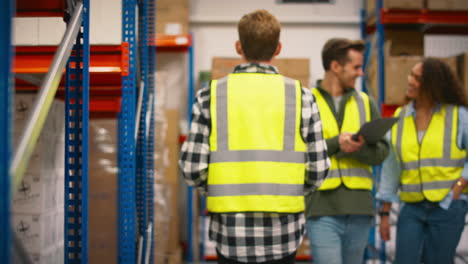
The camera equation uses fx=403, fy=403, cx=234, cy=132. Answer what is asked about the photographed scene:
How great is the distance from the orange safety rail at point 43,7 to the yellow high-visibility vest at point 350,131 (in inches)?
54.8

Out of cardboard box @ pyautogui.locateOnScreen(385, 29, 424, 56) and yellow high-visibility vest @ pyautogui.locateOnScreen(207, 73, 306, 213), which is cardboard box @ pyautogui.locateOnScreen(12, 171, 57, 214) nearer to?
yellow high-visibility vest @ pyautogui.locateOnScreen(207, 73, 306, 213)

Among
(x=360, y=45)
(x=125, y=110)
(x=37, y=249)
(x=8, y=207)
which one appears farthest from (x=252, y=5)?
(x=8, y=207)

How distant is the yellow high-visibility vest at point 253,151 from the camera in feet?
4.90

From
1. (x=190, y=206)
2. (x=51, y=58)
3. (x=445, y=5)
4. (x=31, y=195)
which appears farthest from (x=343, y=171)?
(x=190, y=206)

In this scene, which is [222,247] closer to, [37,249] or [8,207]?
[8,207]

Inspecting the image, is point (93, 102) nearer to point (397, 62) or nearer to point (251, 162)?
point (251, 162)

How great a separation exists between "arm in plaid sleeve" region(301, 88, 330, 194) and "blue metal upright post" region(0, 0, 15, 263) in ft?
3.52

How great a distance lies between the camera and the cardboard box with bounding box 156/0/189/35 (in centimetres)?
489

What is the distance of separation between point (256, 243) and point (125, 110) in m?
1.06

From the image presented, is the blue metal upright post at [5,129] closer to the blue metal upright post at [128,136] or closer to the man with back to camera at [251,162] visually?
the man with back to camera at [251,162]

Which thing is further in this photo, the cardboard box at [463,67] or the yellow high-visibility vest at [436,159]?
the cardboard box at [463,67]

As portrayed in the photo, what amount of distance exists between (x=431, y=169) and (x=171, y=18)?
3532 mm

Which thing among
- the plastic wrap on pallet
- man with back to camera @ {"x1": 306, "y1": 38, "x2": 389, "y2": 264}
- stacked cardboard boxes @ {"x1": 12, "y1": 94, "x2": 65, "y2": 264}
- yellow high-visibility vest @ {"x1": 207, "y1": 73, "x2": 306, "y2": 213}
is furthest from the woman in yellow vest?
the plastic wrap on pallet

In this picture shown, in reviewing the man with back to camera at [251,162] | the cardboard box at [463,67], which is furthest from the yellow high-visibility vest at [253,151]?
the cardboard box at [463,67]
